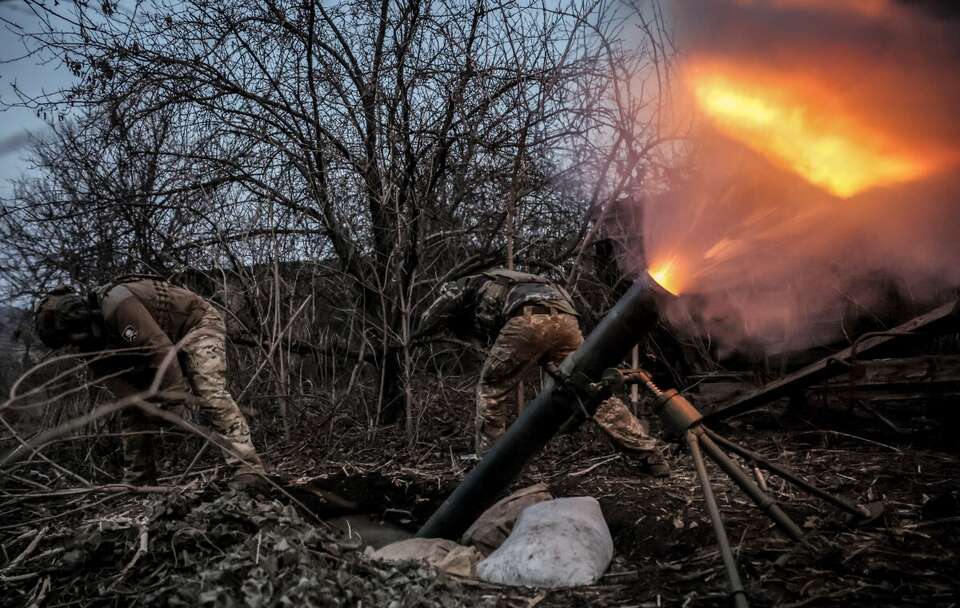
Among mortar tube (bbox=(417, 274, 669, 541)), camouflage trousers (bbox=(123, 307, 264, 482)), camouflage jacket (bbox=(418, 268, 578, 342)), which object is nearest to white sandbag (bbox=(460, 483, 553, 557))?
mortar tube (bbox=(417, 274, 669, 541))

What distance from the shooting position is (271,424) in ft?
20.4

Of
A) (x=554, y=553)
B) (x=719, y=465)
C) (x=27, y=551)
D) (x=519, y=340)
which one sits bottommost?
(x=554, y=553)

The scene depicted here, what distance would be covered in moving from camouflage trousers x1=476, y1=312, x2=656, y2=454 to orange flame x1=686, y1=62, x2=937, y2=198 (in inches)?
84.0

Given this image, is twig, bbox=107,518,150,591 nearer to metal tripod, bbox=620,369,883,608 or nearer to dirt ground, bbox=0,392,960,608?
dirt ground, bbox=0,392,960,608

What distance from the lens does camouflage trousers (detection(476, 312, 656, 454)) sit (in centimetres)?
465

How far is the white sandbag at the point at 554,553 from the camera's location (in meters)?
2.76

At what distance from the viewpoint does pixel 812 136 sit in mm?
2912

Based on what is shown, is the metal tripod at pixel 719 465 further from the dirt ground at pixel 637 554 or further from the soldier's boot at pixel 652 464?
the soldier's boot at pixel 652 464

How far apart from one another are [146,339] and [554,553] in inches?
135

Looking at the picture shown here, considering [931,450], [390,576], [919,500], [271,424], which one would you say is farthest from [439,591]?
[271,424]

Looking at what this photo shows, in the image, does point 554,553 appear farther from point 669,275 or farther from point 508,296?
point 508,296

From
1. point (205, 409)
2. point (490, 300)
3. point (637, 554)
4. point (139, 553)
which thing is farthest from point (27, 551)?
point (490, 300)

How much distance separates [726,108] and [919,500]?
7.14 ft

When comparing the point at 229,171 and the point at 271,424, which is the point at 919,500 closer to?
the point at 271,424
